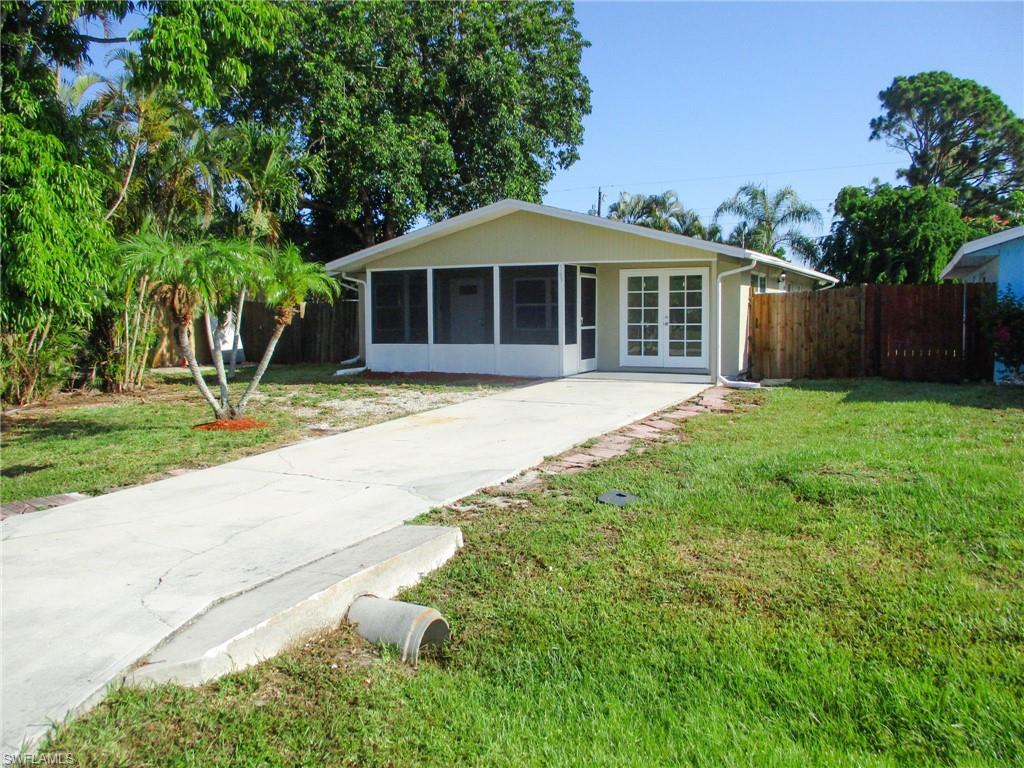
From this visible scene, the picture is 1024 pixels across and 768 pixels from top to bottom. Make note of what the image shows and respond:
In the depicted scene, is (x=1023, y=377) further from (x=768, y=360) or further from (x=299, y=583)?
(x=299, y=583)

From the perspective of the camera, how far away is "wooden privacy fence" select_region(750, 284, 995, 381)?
1317cm

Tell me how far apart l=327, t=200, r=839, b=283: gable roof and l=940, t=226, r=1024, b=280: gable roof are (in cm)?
303

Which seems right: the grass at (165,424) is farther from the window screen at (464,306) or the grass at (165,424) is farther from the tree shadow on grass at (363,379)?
the window screen at (464,306)

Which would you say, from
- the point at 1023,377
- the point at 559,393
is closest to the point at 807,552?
the point at 559,393

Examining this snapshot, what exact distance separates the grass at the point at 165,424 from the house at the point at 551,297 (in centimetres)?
109

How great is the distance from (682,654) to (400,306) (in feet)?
45.7

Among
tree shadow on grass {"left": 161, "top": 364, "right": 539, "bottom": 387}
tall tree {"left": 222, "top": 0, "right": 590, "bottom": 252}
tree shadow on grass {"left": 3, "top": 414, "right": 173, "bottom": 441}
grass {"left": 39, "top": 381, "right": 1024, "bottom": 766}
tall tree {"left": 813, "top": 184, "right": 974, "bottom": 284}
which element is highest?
tall tree {"left": 222, "top": 0, "right": 590, "bottom": 252}

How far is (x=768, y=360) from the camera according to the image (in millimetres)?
15125

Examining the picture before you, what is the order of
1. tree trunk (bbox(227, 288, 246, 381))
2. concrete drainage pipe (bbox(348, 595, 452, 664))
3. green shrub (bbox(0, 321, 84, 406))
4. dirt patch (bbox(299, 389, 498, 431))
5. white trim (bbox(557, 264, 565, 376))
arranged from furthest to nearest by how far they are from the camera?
1. white trim (bbox(557, 264, 565, 376))
2. tree trunk (bbox(227, 288, 246, 381))
3. green shrub (bbox(0, 321, 84, 406))
4. dirt patch (bbox(299, 389, 498, 431))
5. concrete drainage pipe (bbox(348, 595, 452, 664))

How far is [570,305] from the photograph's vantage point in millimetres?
15398

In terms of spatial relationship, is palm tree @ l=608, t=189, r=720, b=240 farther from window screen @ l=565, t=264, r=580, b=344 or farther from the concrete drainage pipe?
the concrete drainage pipe

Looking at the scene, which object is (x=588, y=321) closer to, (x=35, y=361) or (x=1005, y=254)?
(x=1005, y=254)

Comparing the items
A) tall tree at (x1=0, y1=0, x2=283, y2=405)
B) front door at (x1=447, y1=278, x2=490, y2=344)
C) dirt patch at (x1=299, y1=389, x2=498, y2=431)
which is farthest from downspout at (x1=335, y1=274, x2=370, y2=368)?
tall tree at (x1=0, y1=0, x2=283, y2=405)

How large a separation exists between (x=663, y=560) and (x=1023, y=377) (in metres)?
9.83
